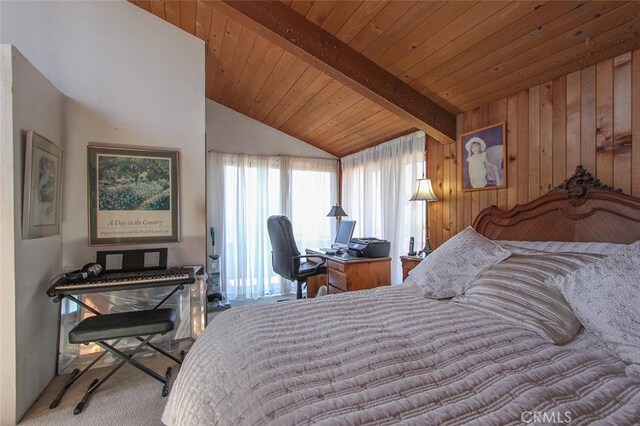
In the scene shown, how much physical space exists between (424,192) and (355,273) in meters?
1.04

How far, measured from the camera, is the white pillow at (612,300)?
0.99 m

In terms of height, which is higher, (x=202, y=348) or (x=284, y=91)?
(x=284, y=91)

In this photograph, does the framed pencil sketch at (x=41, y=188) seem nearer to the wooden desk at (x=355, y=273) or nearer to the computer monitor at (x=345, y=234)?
the wooden desk at (x=355, y=273)

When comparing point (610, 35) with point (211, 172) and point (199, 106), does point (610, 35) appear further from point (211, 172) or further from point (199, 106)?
point (211, 172)

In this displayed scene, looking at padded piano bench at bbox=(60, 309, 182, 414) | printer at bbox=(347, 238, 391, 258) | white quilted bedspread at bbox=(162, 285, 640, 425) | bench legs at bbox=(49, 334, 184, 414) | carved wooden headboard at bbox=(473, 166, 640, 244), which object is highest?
carved wooden headboard at bbox=(473, 166, 640, 244)

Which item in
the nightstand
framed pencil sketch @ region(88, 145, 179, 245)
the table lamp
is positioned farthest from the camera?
the table lamp

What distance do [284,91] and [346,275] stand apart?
2121mm

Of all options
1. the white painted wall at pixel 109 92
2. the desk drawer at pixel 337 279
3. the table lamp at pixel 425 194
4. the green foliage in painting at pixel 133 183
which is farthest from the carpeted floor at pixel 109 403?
the table lamp at pixel 425 194

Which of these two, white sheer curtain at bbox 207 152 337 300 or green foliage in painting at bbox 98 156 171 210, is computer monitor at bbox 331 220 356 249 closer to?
white sheer curtain at bbox 207 152 337 300

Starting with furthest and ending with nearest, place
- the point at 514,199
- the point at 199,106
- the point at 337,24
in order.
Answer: the point at 199,106 → the point at 514,199 → the point at 337,24

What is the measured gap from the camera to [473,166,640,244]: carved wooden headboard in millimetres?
1485

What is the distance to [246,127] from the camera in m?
4.10

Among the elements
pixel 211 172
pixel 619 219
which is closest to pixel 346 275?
pixel 619 219

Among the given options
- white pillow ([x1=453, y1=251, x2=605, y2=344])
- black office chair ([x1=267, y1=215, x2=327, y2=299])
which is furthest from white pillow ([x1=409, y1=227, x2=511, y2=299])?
black office chair ([x1=267, y1=215, x2=327, y2=299])
